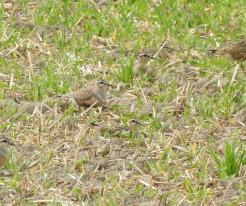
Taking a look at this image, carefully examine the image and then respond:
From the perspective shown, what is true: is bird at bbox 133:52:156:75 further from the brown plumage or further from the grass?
the grass

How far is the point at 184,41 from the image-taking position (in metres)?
8.43

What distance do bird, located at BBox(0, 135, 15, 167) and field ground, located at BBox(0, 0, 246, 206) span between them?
0.17 ft

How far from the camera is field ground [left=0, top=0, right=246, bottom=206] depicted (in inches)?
239

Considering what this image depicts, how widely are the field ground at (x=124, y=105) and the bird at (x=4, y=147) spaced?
0.05 m

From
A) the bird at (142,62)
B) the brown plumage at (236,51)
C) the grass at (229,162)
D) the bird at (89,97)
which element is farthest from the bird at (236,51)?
the grass at (229,162)

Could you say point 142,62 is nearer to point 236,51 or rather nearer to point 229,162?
point 236,51

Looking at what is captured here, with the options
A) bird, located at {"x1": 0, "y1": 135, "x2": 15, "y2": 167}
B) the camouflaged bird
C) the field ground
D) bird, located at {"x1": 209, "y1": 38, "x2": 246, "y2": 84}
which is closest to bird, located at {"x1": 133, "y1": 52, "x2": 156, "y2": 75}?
the field ground

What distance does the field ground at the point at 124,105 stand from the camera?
239 inches

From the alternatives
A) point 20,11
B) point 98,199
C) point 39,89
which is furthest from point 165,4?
point 98,199

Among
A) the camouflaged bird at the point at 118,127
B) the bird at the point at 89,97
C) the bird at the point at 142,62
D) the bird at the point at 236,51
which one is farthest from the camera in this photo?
the bird at the point at 142,62

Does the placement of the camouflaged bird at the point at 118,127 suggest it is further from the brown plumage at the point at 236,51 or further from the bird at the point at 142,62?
the brown plumage at the point at 236,51

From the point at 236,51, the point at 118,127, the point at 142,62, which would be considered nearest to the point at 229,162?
the point at 118,127

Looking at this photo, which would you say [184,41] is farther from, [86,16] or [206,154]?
[206,154]

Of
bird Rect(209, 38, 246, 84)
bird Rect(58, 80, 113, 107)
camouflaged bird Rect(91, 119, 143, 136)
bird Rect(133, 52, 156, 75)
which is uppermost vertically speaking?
bird Rect(209, 38, 246, 84)
